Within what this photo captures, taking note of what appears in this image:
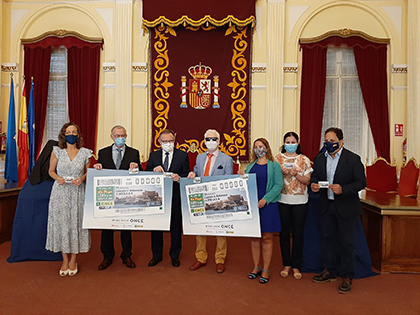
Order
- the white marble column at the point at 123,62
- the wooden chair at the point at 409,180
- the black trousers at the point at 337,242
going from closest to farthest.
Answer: the black trousers at the point at 337,242 → the wooden chair at the point at 409,180 → the white marble column at the point at 123,62

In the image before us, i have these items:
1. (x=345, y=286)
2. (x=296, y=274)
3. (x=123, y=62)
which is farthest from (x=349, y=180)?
(x=123, y=62)

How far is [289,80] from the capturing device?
6777mm

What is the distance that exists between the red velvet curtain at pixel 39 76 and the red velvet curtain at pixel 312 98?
Result: 5146mm

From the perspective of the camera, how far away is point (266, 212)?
3480mm

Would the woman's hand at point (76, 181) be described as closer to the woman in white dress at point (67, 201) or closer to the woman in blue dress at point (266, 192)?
the woman in white dress at point (67, 201)

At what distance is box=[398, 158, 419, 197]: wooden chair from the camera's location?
18.1 ft

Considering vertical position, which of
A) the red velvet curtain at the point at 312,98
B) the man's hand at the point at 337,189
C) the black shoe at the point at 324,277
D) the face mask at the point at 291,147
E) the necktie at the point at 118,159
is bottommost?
the black shoe at the point at 324,277

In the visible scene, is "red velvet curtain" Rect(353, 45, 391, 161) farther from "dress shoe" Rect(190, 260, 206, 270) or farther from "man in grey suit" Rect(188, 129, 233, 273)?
"dress shoe" Rect(190, 260, 206, 270)

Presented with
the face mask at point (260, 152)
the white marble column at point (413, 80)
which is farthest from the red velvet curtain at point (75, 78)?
the white marble column at point (413, 80)

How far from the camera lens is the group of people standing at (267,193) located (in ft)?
10.8

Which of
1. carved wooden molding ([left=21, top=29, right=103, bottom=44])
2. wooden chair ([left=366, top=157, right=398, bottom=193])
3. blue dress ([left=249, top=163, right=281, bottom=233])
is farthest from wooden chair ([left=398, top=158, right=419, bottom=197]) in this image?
carved wooden molding ([left=21, top=29, right=103, bottom=44])

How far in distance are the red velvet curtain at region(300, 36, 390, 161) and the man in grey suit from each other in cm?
341

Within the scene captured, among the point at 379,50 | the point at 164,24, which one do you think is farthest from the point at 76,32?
the point at 379,50

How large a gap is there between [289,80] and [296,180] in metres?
3.74
